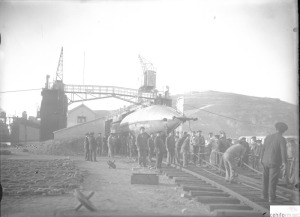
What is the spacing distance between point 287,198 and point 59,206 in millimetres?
5351

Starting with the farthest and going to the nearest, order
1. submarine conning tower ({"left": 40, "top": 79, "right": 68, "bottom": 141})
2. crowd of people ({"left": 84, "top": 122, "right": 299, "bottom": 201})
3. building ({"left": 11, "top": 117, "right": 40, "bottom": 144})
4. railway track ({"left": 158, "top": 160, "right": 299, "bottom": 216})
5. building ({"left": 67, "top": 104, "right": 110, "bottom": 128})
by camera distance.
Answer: building ({"left": 67, "top": 104, "right": 110, "bottom": 128})
submarine conning tower ({"left": 40, "top": 79, "right": 68, "bottom": 141})
building ({"left": 11, "top": 117, "right": 40, "bottom": 144})
crowd of people ({"left": 84, "top": 122, "right": 299, "bottom": 201})
railway track ({"left": 158, "top": 160, "right": 299, "bottom": 216})

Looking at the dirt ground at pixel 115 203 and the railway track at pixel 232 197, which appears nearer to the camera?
the dirt ground at pixel 115 203

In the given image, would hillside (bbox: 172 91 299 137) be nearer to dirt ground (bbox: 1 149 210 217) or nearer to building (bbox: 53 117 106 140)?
building (bbox: 53 117 106 140)

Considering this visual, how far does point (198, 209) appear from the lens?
557 centimetres

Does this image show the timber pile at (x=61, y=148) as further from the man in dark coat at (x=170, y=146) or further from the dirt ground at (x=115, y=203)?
the dirt ground at (x=115, y=203)

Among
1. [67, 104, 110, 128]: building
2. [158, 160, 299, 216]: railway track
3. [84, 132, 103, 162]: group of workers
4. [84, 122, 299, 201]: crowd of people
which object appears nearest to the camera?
[158, 160, 299, 216]: railway track

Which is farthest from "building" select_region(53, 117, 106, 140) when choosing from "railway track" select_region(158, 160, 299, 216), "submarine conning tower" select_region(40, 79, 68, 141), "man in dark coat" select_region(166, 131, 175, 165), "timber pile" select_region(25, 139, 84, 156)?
"railway track" select_region(158, 160, 299, 216)

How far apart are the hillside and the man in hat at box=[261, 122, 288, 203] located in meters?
32.2

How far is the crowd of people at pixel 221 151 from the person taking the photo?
6168 millimetres

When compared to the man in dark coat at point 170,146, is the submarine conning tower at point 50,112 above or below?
above

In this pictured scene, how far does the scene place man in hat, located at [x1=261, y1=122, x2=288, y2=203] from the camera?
606cm

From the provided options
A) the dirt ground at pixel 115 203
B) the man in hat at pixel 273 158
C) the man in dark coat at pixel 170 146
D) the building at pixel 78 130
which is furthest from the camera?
the building at pixel 78 130

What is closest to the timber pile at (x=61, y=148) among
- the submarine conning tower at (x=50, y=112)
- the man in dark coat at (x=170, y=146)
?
the submarine conning tower at (x=50, y=112)

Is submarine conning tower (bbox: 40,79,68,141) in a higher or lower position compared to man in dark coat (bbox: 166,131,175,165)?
higher
